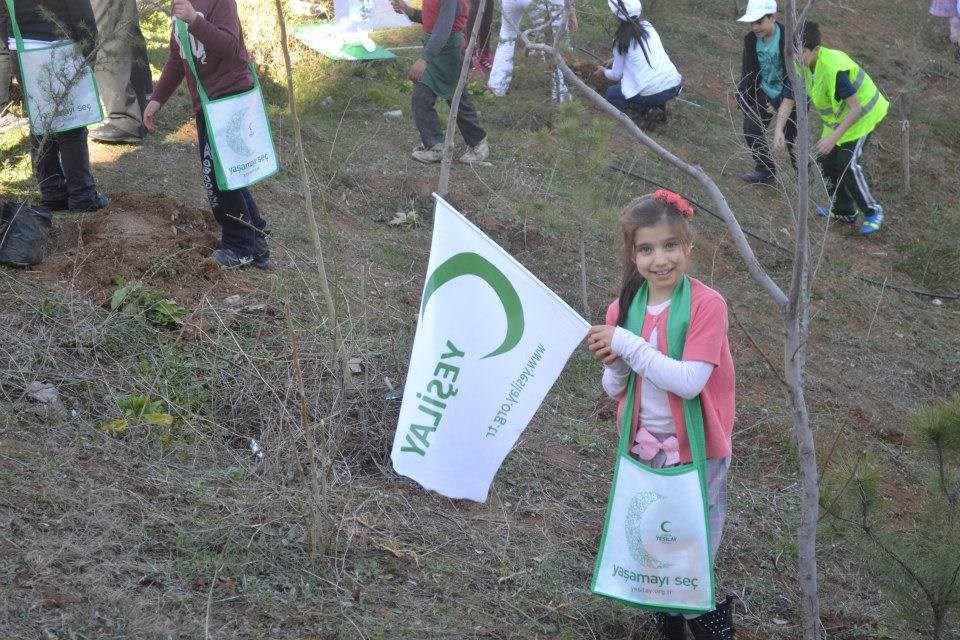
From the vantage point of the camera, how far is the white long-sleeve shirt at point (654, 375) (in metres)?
2.77

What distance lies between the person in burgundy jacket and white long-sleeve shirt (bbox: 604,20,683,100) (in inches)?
223

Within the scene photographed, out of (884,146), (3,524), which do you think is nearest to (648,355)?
(3,524)

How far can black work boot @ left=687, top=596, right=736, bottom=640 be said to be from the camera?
3.07m

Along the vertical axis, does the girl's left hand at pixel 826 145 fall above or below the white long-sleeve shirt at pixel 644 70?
above

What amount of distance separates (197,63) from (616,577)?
132 inches

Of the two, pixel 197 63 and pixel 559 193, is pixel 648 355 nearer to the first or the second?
pixel 197 63

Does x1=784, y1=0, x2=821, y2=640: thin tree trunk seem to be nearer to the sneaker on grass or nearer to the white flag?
the white flag

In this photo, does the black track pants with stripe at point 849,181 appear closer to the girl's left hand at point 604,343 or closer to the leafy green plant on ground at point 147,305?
the leafy green plant on ground at point 147,305

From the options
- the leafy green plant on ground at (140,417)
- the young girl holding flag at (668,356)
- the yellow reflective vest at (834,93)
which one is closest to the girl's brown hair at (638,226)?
the young girl holding flag at (668,356)

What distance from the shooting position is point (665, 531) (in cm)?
279

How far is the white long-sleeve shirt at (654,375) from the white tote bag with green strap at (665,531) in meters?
0.08

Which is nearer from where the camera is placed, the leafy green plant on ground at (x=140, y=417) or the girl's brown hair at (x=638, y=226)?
the girl's brown hair at (x=638, y=226)

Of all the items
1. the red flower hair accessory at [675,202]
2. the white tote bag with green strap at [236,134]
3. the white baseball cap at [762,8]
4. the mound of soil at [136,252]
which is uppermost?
the red flower hair accessory at [675,202]

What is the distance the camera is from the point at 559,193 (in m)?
8.18
